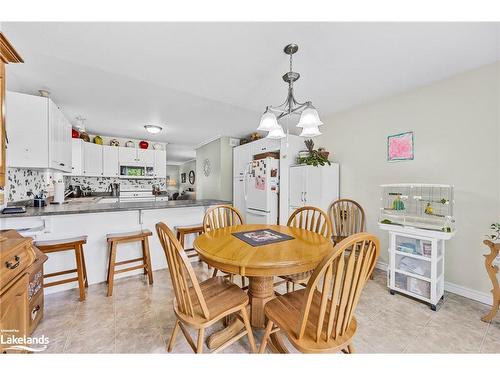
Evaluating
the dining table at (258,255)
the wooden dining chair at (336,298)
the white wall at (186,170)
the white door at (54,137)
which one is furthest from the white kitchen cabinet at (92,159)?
the wooden dining chair at (336,298)

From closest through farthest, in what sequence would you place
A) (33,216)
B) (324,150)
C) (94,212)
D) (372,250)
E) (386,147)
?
(372,250), (33,216), (94,212), (386,147), (324,150)

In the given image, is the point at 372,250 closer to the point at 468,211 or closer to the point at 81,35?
the point at 468,211

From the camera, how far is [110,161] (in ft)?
15.2

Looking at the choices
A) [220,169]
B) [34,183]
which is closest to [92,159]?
[34,183]

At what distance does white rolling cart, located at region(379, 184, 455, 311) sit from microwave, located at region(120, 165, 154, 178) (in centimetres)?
502

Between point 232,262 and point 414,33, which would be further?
point 414,33

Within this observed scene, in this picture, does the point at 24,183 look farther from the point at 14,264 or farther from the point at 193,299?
the point at 193,299

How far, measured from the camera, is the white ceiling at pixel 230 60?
150 cm

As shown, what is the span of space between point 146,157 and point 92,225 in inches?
123

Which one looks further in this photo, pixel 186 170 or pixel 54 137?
pixel 186 170

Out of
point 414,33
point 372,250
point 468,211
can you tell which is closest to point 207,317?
point 372,250

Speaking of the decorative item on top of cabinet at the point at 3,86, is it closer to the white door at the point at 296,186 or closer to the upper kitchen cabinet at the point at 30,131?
the upper kitchen cabinet at the point at 30,131
